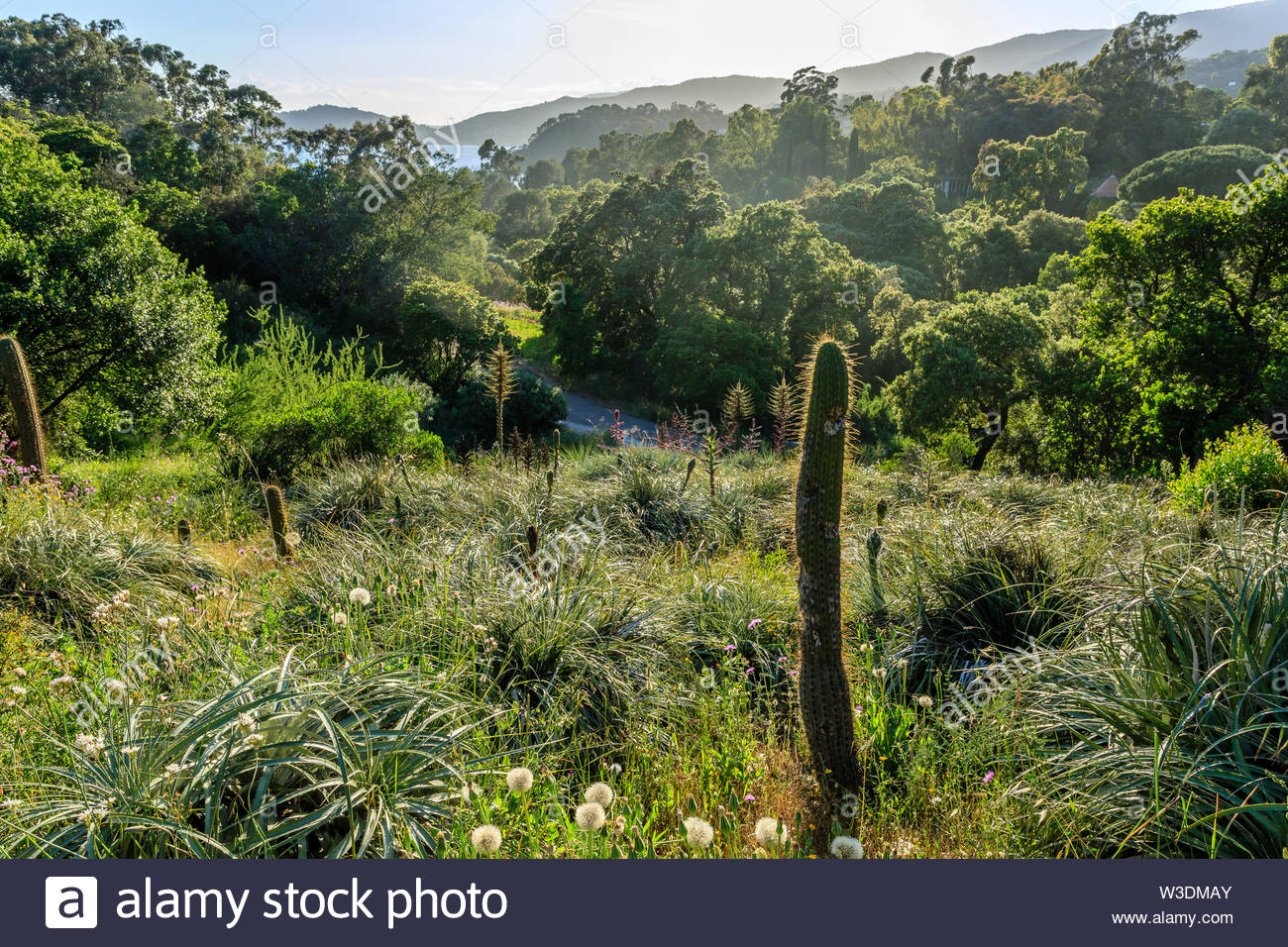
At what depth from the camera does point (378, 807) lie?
242cm

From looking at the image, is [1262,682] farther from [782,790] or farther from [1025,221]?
[1025,221]

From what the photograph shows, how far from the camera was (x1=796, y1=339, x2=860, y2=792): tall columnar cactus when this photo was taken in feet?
10.9

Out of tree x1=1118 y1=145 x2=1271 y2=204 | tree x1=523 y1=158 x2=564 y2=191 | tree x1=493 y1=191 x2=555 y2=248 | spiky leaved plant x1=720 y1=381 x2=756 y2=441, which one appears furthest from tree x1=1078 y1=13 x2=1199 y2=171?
spiky leaved plant x1=720 y1=381 x2=756 y2=441

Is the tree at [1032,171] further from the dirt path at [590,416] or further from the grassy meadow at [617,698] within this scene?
the grassy meadow at [617,698]

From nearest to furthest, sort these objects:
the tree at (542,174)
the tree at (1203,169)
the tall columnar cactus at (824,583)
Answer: the tall columnar cactus at (824,583) → the tree at (1203,169) → the tree at (542,174)

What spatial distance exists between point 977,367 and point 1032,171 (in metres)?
34.5

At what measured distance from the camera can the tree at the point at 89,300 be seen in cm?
1097

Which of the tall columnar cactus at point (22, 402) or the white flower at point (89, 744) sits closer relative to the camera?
the white flower at point (89, 744)

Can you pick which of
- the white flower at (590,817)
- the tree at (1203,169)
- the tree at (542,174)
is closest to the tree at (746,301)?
the white flower at (590,817)

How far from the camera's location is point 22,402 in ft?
24.1

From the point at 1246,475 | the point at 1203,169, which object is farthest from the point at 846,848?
the point at 1203,169

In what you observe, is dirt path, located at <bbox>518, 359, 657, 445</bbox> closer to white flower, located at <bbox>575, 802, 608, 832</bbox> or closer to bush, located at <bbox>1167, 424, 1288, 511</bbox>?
bush, located at <bbox>1167, 424, 1288, 511</bbox>

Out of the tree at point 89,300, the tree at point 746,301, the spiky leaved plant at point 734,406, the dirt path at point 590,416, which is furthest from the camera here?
the tree at point 746,301

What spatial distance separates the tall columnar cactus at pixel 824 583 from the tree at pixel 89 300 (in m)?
12.4
